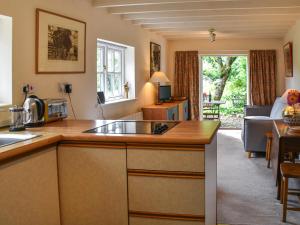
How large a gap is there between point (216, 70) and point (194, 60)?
2055 millimetres

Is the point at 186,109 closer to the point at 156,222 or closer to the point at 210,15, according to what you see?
the point at 210,15

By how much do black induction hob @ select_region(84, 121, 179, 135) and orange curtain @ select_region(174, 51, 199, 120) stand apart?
5.64m

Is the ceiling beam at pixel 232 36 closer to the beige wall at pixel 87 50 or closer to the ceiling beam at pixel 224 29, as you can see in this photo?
the ceiling beam at pixel 224 29

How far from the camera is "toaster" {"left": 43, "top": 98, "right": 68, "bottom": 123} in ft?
9.93

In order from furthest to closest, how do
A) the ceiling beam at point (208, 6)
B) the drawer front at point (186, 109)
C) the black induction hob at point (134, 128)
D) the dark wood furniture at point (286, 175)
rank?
the drawer front at point (186, 109), the ceiling beam at point (208, 6), the dark wood furniture at point (286, 175), the black induction hob at point (134, 128)

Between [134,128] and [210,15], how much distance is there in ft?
9.91

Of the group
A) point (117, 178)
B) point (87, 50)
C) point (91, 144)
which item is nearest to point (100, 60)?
point (87, 50)

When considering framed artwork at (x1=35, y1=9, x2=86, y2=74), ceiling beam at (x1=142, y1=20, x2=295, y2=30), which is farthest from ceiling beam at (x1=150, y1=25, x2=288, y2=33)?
framed artwork at (x1=35, y1=9, x2=86, y2=74)

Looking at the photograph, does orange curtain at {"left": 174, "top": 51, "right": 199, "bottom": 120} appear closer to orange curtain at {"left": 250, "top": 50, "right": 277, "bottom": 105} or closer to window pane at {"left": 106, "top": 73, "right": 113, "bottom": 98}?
orange curtain at {"left": 250, "top": 50, "right": 277, "bottom": 105}

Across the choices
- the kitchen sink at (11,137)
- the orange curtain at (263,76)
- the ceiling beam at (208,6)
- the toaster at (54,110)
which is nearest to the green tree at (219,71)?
the orange curtain at (263,76)

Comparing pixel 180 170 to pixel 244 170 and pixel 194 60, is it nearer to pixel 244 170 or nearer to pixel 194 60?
pixel 244 170

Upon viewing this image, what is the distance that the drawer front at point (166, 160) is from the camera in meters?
2.24

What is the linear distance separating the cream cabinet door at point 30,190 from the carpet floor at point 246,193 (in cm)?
146

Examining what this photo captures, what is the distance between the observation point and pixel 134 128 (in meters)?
2.71
